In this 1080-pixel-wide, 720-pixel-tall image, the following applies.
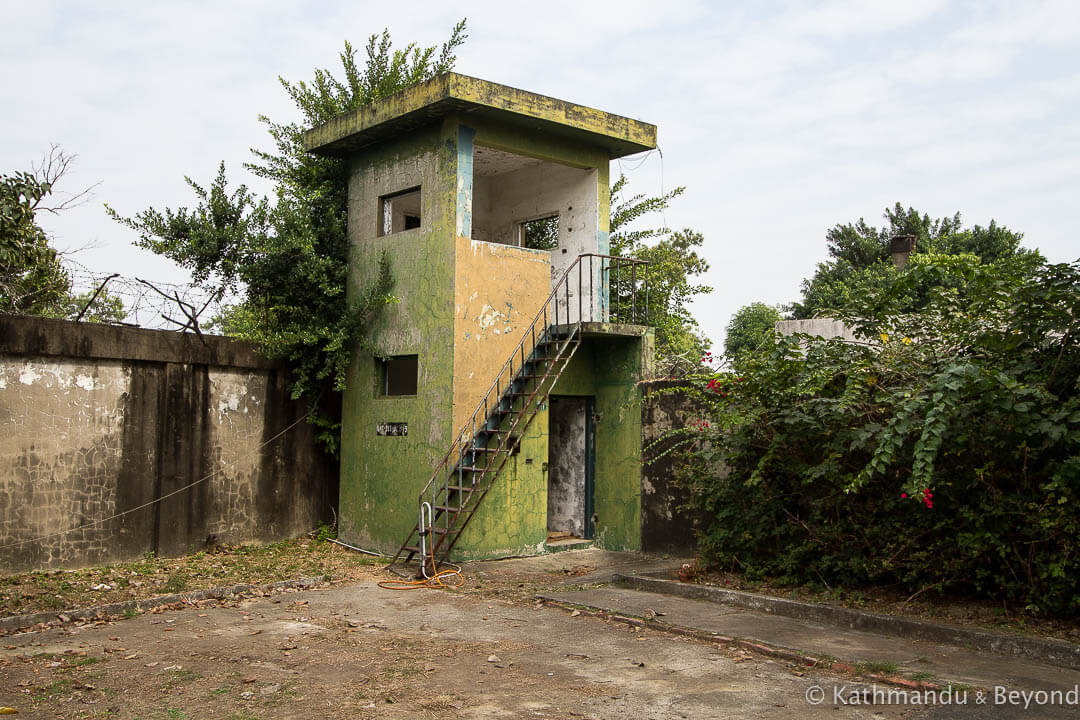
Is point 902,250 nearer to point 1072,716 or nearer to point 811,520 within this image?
point 811,520

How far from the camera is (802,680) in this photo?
6.57 m

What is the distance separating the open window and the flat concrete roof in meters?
0.90

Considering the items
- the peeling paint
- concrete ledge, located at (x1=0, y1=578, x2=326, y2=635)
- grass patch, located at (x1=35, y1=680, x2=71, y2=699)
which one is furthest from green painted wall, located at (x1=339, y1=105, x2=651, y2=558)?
grass patch, located at (x1=35, y1=680, x2=71, y2=699)

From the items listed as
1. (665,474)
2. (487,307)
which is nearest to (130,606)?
(487,307)

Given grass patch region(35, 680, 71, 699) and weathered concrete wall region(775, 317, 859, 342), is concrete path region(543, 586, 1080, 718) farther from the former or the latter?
weathered concrete wall region(775, 317, 859, 342)

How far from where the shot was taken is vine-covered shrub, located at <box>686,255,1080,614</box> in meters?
7.49

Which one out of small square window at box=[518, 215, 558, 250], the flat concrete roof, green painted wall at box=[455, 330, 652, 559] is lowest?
green painted wall at box=[455, 330, 652, 559]

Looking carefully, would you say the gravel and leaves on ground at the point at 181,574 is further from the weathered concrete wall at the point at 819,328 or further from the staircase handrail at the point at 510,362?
the weathered concrete wall at the point at 819,328

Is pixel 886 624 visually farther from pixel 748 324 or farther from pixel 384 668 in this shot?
pixel 748 324

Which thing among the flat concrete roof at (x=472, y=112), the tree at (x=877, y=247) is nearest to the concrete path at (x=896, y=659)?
the flat concrete roof at (x=472, y=112)

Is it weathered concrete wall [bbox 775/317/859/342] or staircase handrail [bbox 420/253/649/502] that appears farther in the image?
weathered concrete wall [bbox 775/317/859/342]

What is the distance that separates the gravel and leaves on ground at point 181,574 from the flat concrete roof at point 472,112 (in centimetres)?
621

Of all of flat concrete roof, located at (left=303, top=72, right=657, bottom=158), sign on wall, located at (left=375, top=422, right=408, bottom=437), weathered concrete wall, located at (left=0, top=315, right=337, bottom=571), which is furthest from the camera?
sign on wall, located at (left=375, top=422, right=408, bottom=437)

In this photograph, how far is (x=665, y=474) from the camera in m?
12.8
